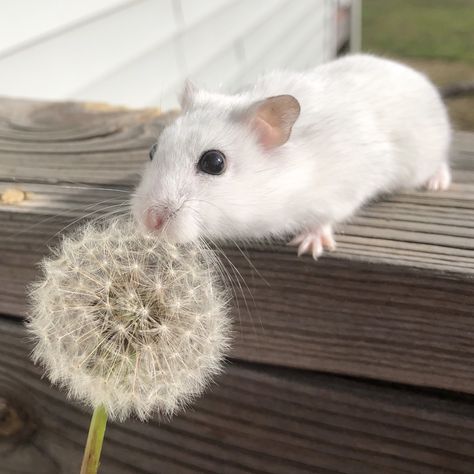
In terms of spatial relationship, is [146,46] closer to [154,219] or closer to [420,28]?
[154,219]

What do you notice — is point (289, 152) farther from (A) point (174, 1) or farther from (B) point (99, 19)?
(A) point (174, 1)

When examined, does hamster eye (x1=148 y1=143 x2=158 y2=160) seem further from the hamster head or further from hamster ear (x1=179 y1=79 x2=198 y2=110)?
hamster ear (x1=179 y1=79 x2=198 y2=110)

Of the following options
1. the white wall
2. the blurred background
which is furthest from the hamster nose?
the white wall

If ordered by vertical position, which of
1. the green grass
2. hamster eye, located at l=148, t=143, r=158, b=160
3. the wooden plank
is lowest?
the wooden plank

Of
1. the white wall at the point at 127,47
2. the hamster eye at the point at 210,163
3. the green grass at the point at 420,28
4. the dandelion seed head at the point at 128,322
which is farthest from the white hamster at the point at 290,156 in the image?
the green grass at the point at 420,28

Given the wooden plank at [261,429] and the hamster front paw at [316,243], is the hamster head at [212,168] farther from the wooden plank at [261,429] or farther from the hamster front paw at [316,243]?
the wooden plank at [261,429]

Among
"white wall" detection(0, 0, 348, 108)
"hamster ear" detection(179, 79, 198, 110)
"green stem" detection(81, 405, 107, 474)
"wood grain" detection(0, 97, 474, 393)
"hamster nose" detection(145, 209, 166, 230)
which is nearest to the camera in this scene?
"green stem" detection(81, 405, 107, 474)

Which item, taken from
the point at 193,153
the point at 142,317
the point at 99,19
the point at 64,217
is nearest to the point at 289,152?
the point at 193,153
